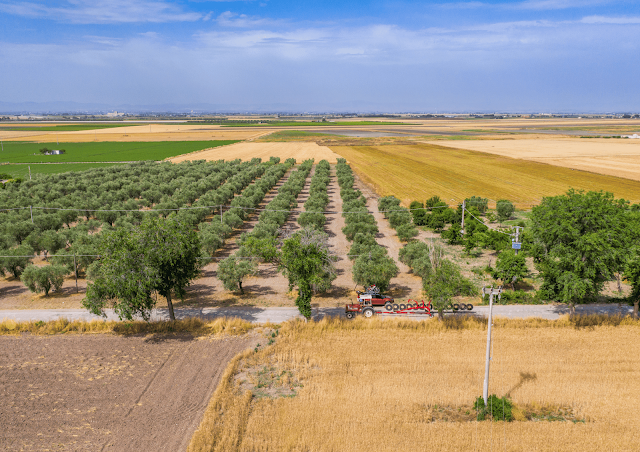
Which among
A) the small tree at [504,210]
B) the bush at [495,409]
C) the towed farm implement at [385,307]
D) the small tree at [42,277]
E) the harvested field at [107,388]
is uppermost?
the small tree at [504,210]

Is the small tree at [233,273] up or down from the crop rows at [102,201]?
down

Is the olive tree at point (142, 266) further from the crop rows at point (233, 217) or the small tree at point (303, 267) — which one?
the crop rows at point (233, 217)

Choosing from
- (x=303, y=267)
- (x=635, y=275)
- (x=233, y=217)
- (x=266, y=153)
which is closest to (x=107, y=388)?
(x=303, y=267)

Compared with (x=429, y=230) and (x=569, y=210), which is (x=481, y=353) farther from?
(x=429, y=230)

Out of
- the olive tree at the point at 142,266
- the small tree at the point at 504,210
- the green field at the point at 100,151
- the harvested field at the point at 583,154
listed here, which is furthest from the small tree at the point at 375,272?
the green field at the point at 100,151

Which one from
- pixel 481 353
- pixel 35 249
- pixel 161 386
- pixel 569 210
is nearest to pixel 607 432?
pixel 481 353

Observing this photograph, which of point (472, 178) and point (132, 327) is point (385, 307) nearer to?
point (132, 327)

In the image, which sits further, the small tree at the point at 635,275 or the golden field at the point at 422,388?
the small tree at the point at 635,275
